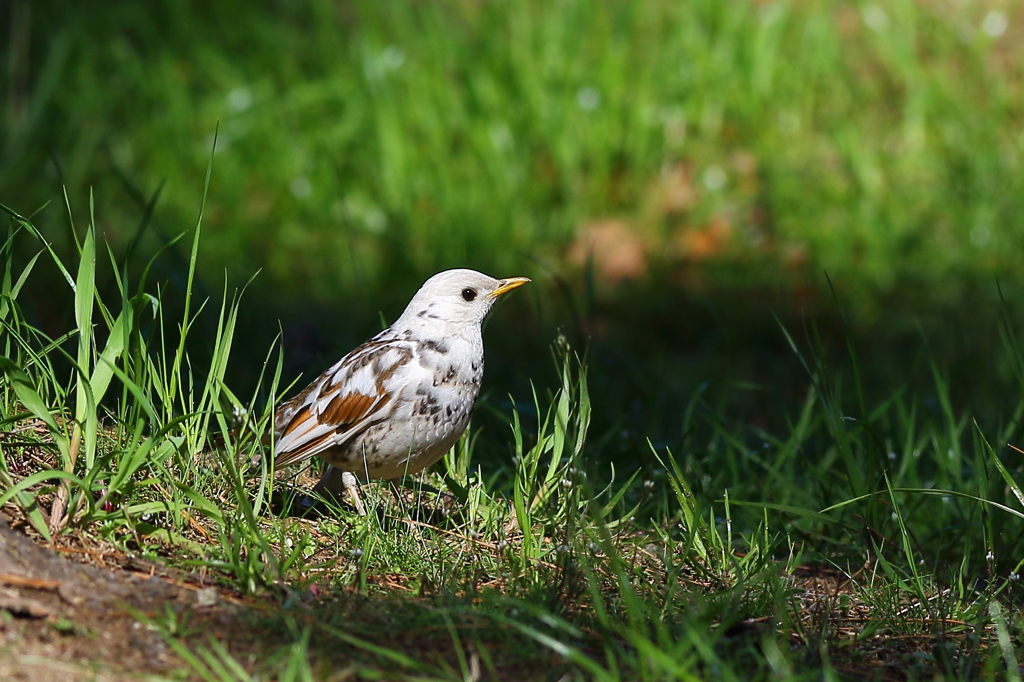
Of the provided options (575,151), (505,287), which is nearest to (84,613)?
(505,287)

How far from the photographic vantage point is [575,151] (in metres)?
7.88

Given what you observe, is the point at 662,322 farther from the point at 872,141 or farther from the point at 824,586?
the point at 824,586

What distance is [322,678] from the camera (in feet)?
7.64

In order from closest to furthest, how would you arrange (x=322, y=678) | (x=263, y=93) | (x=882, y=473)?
1. (x=322, y=678)
2. (x=882, y=473)
3. (x=263, y=93)

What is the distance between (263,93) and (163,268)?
361 centimetres

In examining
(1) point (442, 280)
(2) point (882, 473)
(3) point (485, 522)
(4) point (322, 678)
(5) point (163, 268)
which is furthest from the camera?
(5) point (163, 268)

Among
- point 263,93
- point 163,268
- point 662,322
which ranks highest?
point 263,93

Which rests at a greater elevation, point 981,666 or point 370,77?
point 370,77

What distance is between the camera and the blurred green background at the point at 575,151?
7.14 m

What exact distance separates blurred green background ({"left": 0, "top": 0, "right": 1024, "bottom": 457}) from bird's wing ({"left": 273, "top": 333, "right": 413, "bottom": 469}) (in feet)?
9.06

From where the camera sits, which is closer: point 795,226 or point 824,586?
point 824,586

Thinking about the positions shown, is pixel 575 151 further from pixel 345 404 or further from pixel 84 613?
pixel 84 613

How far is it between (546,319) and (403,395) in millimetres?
3427

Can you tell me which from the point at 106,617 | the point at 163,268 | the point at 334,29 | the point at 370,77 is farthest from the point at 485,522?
the point at 334,29
